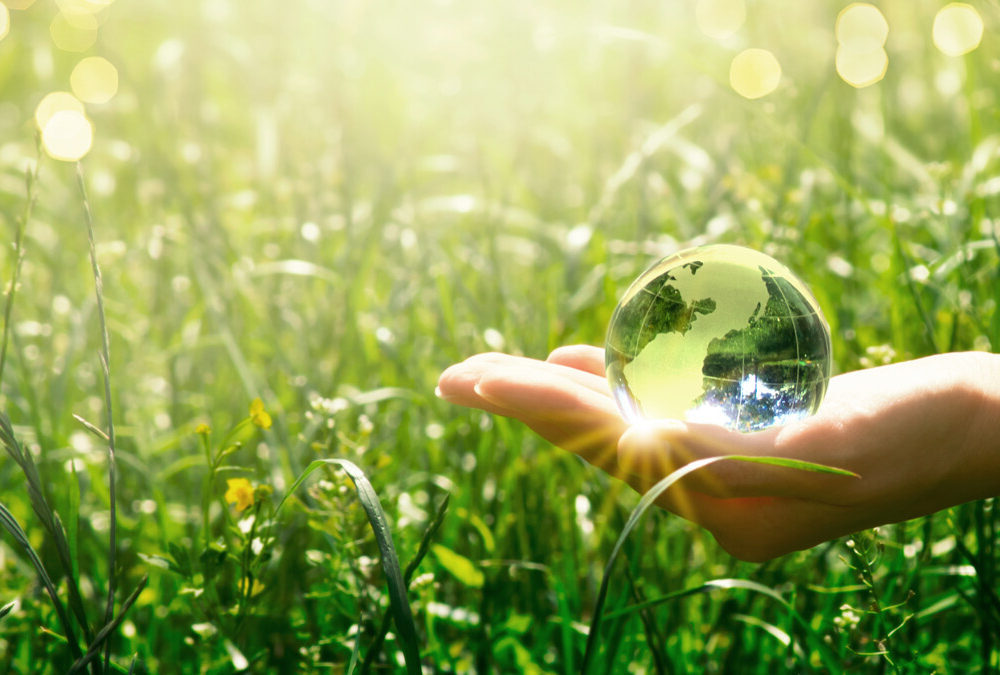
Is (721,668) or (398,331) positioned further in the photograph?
(398,331)

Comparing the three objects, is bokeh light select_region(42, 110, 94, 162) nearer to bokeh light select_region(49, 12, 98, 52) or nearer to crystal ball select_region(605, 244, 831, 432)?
bokeh light select_region(49, 12, 98, 52)

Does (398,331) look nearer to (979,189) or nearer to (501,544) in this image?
(501,544)

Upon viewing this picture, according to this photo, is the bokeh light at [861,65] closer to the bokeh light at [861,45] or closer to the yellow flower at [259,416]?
the bokeh light at [861,45]

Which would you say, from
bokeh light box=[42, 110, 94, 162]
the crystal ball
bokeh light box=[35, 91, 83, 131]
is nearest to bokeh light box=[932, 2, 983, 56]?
the crystal ball

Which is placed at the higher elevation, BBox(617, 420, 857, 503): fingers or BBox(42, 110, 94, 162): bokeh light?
BBox(42, 110, 94, 162): bokeh light

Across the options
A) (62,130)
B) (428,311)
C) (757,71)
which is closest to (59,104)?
(62,130)

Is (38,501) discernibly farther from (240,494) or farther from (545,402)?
(545,402)

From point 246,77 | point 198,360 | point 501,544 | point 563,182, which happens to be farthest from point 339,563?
point 563,182
